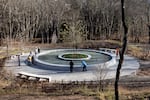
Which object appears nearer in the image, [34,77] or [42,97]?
[42,97]

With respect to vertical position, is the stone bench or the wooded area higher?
the wooded area

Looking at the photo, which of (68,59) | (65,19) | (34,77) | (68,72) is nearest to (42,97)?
(34,77)

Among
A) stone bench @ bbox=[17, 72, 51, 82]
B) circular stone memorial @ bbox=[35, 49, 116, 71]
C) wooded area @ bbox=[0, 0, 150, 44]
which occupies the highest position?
wooded area @ bbox=[0, 0, 150, 44]

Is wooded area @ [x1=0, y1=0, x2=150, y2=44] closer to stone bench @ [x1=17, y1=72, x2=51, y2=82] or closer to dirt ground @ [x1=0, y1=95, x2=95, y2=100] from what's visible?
stone bench @ [x1=17, y1=72, x2=51, y2=82]

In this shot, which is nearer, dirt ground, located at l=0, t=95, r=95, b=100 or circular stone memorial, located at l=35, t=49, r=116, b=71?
dirt ground, located at l=0, t=95, r=95, b=100

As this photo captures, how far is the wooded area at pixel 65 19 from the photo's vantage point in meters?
42.6

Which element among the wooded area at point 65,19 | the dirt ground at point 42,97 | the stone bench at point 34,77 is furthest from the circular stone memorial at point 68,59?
the wooded area at point 65,19

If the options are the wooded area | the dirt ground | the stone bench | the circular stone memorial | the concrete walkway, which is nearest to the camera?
the dirt ground

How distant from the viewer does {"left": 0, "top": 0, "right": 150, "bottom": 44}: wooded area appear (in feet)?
140

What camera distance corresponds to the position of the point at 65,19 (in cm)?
4525

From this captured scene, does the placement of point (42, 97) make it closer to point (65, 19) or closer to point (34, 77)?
point (34, 77)

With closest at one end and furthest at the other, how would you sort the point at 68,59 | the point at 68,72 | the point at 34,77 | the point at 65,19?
the point at 34,77 < the point at 68,72 < the point at 68,59 < the point at 65,19

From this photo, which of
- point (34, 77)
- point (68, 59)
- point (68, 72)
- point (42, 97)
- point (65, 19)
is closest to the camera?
point (42, 97)

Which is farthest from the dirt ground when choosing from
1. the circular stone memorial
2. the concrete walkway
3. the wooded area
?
the wooded area
